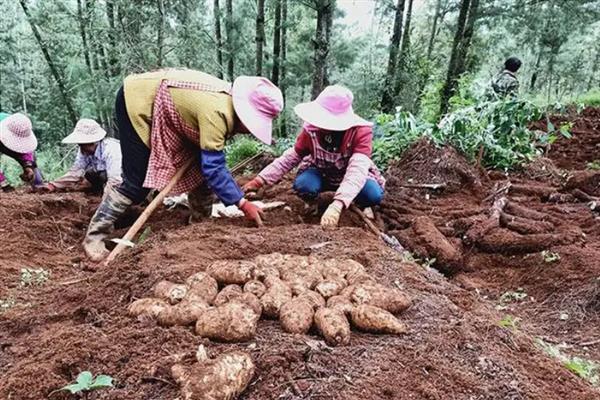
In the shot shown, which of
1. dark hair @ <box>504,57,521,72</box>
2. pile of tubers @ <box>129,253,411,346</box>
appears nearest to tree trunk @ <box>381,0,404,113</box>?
dark hair @ <box>504,57,521,72</box>

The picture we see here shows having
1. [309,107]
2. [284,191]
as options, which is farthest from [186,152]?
[284,191]

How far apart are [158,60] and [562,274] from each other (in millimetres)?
5912

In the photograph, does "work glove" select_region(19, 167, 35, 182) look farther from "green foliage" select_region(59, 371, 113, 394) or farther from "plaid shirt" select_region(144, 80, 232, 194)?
"green foliage" select_region(59, 371, 113, 394)

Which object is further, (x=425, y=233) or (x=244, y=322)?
(x=425, y=233)

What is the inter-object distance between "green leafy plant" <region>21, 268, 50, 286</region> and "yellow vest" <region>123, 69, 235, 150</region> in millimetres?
936

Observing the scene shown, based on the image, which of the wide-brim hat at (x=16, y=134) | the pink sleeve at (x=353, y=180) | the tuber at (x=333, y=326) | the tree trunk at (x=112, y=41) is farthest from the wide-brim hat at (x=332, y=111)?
the tree trunk at (x=112, y=41)

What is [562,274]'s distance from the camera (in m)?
2.88

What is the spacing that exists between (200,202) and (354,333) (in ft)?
6.57

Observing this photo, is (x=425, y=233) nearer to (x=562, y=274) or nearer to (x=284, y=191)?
(x=562, y=274)

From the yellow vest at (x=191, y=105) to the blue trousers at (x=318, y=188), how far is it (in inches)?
35.1

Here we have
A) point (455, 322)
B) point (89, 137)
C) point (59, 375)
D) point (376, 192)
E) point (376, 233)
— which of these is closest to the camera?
point (59, 375)

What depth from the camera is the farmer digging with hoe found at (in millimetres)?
2719

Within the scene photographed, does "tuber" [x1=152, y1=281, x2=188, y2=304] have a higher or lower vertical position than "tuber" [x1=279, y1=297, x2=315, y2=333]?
lower

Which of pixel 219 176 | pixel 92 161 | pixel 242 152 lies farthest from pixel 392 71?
pixel 219 176
